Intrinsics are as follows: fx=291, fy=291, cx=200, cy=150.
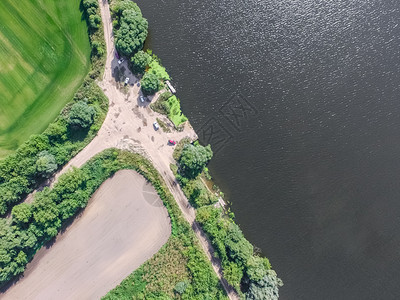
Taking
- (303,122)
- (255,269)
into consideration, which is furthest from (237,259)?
(303,122)

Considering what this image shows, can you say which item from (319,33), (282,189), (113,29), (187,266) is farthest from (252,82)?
(187,266)

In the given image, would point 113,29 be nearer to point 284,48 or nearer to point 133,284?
point 284,48

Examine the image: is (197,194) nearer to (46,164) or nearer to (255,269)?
(255,269)

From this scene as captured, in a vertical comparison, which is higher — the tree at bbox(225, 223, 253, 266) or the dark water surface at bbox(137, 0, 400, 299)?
the dark water surface at bbox(137, 0, 400, 299)

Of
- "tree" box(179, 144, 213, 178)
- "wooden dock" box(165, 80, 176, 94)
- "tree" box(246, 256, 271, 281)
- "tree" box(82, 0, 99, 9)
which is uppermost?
"tree" box(82, 0, 99, 9)

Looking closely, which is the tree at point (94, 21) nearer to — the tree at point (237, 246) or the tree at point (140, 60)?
the tree at point (140, 60)

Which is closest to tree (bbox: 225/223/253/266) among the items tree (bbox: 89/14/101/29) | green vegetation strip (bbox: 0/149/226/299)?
green vegetation strip (bbox: 0/149/226/299)

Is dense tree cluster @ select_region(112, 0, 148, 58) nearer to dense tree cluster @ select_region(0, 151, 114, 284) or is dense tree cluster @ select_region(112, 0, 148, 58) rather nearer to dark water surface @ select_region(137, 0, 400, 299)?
dark water surface @ select_region(137, 0, 400, 299)
